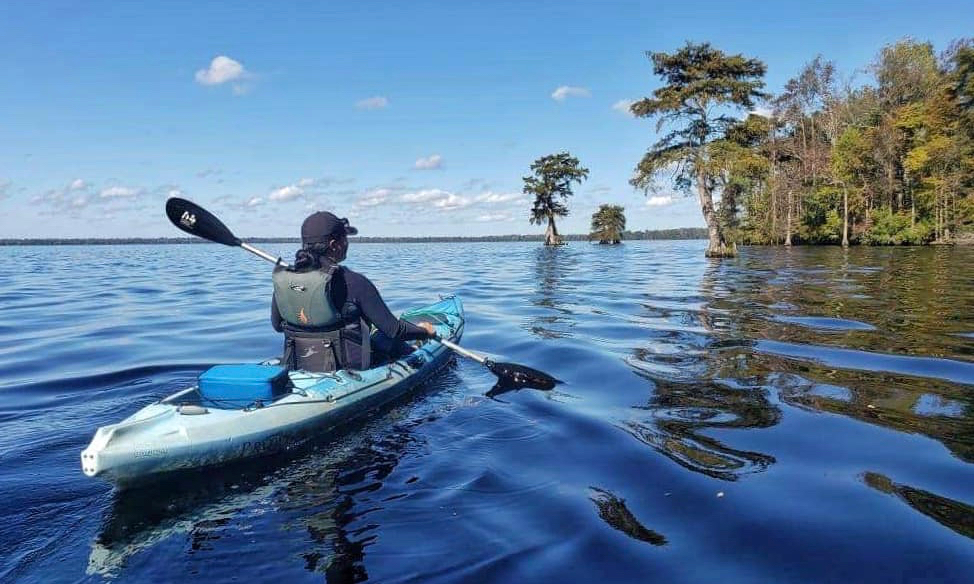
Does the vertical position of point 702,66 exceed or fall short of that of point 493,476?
it exceeds it

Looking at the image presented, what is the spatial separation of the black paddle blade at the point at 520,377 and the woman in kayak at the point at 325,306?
1.61 meters

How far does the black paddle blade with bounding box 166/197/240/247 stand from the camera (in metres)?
7.17

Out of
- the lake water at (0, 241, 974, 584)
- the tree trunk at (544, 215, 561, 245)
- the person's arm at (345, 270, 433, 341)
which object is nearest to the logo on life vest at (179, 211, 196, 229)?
the lake water at (0, 241, 974, 584)

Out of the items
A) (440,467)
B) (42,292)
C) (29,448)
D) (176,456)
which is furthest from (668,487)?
(42,292)

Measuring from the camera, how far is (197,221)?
7320mm

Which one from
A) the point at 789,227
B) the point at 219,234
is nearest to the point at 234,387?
the point at 219,234

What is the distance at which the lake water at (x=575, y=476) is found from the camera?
134 inches

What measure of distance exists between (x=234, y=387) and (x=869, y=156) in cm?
5024

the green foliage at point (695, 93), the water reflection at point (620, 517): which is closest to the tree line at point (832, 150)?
the green foliage at point (695, 93)

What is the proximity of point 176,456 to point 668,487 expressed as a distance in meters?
3.75

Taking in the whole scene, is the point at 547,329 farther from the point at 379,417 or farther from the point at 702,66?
the point at 702,66

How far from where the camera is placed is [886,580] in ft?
10.0

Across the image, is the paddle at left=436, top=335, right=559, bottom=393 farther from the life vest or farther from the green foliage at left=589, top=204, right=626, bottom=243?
the green foliage at left=589, top=204, right=626, bottom=243

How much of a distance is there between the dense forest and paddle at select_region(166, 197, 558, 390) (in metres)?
28.7
